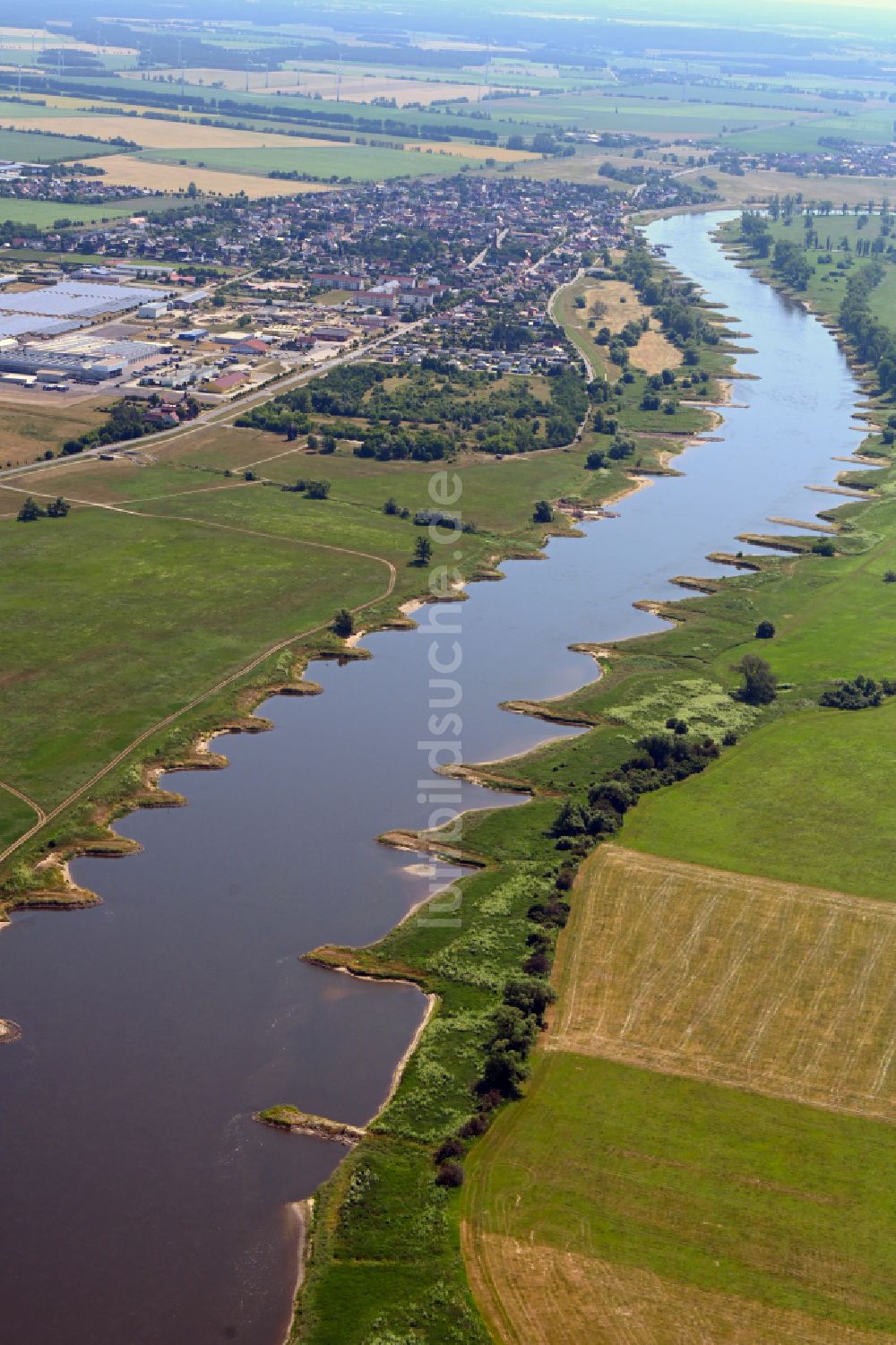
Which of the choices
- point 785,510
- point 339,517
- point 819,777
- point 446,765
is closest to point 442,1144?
point 446,765

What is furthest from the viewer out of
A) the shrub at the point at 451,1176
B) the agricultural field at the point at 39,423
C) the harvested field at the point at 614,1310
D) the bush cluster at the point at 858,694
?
the agricultural field at the point at 39,423

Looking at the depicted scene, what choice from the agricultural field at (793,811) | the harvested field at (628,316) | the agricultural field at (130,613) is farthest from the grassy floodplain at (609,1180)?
the harvested field at (628,316)

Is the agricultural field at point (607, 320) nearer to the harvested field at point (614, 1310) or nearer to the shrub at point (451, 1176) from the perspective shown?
the shrub at point (451, 1176)

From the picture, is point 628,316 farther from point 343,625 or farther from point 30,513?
point 343,625

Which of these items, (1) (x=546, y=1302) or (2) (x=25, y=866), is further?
(2) (x=25, y=866)

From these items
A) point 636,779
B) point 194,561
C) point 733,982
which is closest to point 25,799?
point 636,779

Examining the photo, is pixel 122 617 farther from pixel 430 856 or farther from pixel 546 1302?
pixel 546 1302

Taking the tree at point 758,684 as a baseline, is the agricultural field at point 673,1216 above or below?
below
